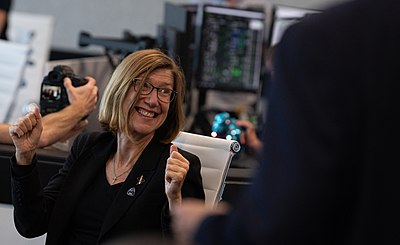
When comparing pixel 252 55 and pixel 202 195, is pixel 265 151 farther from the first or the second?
pixel 252 55

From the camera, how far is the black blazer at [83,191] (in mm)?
2197

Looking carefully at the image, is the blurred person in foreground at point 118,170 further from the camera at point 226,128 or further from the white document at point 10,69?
the white document at point 10,69

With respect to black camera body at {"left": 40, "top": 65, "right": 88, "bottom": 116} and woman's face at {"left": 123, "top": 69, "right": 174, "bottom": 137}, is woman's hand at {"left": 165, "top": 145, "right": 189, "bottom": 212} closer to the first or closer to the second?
woman's face at {"left": 123, "top": 69, "right": 174, "bottom": 137}

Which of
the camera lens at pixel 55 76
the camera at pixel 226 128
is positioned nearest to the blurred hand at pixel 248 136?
the camera at pixel 226 128

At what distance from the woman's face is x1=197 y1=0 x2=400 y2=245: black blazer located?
122 cm

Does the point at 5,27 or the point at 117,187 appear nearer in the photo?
the point at 117,187

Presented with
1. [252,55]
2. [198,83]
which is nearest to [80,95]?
→ [198,83]

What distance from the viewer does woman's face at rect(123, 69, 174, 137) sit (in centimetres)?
234

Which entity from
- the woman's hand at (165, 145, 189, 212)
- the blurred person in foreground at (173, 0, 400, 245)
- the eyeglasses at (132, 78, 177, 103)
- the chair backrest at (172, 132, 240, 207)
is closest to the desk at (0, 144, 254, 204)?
the chair backrest at (172, 132, 240, 207)

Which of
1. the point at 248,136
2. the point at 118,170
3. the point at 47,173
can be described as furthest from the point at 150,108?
the point at 248,136

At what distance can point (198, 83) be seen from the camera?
5.01m

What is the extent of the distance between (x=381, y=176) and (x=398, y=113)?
0.08 meters

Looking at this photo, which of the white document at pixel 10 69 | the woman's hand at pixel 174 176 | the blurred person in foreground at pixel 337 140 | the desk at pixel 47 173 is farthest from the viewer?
the white document at pixel 10 69

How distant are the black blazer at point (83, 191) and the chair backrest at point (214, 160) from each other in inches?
6.1
